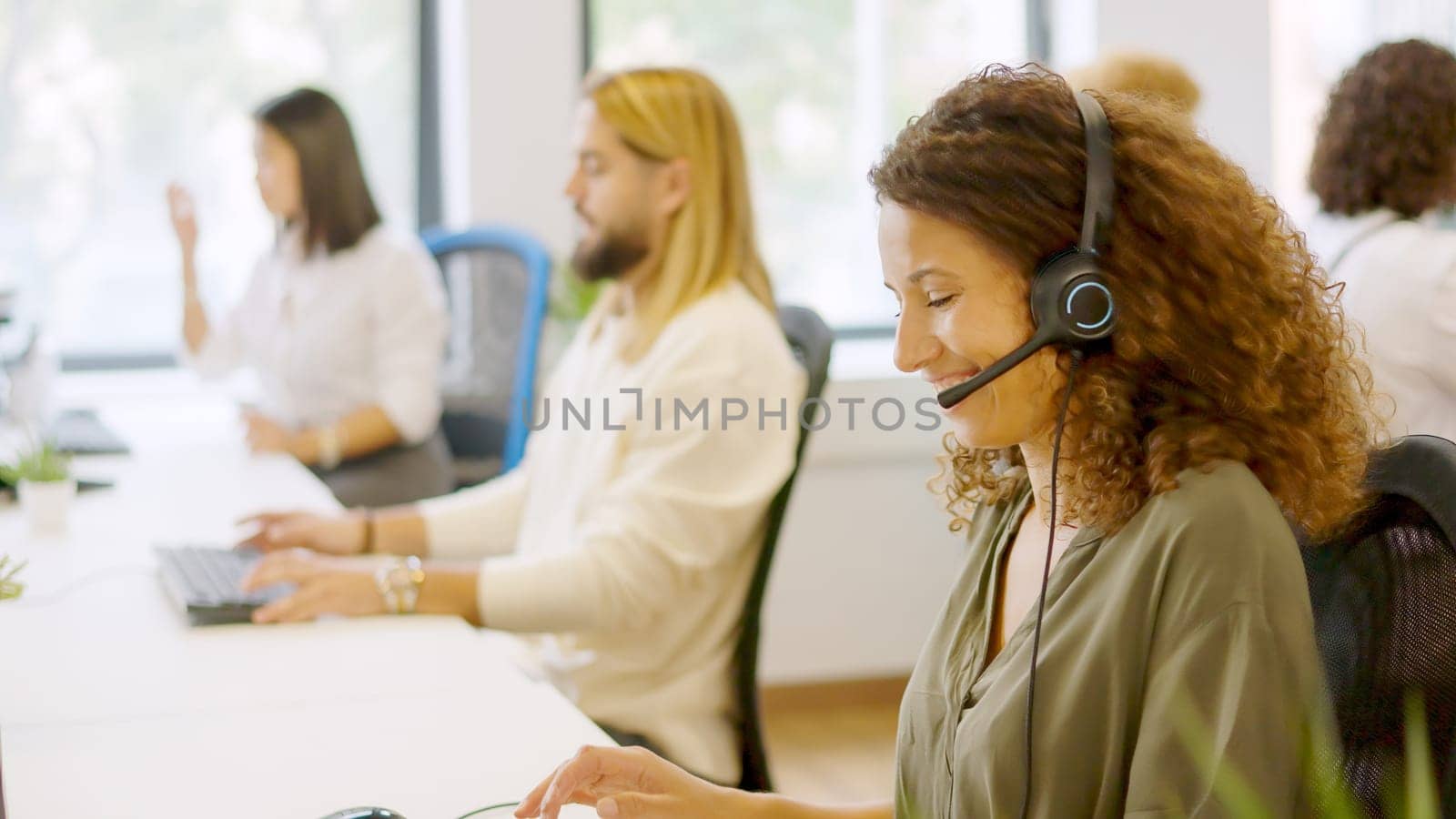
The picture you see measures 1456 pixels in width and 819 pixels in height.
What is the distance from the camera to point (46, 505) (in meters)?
1.95

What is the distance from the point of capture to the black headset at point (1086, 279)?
92cm

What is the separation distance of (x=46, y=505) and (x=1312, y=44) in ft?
11.0

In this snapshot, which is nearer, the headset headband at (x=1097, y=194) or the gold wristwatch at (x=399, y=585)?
the headset headband at (x=1097, y=194)

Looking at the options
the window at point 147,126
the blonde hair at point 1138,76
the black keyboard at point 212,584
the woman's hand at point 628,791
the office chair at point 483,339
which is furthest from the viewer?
the window at point 147,126

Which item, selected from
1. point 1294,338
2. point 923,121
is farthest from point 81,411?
point 1294,338

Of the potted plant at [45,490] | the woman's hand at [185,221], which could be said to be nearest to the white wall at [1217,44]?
the woman's hand at [185,221]

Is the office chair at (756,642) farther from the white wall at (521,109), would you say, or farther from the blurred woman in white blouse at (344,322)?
the white wall at (521,109)

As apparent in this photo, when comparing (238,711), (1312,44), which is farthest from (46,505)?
(1312,44)

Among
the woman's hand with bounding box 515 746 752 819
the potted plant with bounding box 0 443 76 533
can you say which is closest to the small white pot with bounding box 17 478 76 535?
the potted plant with bounding box 0 443 76 533

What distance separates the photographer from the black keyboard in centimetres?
152

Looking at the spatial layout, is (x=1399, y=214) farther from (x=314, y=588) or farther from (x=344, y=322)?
(x=344, y=322)

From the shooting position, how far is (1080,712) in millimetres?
903

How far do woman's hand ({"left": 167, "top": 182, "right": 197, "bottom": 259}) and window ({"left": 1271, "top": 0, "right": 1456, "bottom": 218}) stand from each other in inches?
105

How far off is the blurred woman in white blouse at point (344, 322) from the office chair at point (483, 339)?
0.08 metres
